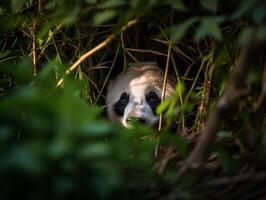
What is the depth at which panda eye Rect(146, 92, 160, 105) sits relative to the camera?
2.87m

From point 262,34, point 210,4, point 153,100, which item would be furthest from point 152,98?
point 262,34

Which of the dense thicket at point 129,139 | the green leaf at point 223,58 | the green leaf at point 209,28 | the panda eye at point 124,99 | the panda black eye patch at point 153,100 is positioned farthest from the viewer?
the panda eye at point 124,99

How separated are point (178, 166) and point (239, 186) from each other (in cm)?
24

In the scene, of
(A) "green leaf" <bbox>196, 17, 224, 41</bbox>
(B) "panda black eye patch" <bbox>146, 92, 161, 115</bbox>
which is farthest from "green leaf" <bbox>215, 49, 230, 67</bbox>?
(B) "panda black eye patch" <bbox>146, 92, 161, 115</bbox>

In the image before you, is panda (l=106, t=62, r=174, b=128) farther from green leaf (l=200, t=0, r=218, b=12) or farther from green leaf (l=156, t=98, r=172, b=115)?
green leaf (l=200, t=0, r=218, b=12)

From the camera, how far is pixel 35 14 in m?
2.46

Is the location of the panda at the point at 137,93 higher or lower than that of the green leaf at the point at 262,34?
higher

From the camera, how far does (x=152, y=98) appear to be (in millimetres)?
2881

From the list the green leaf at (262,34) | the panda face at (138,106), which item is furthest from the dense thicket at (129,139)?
the panda face at (138,106)

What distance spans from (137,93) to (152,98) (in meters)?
0.09

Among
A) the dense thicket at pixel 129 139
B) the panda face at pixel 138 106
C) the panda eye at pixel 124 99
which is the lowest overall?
the dense thicket at pixel 129 139

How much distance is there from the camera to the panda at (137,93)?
9.16 feet

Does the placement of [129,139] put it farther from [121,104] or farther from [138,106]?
[121,104]

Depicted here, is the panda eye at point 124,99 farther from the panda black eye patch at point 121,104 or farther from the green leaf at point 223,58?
the green leaf at point 223,58
